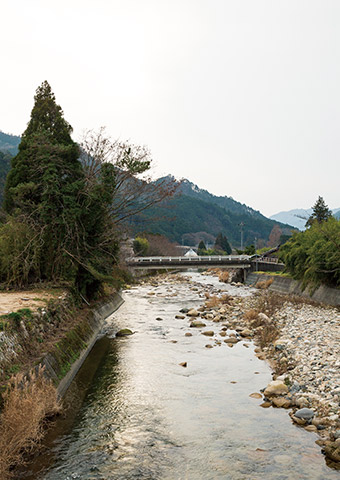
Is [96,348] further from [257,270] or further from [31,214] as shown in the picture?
[257,270]

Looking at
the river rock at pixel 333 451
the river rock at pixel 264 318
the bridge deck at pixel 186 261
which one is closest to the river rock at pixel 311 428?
the river rock at pixel 333 451

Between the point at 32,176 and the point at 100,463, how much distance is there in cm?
1613

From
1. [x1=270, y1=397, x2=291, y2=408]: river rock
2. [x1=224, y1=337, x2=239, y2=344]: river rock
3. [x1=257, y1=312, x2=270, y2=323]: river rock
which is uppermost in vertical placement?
[x1=257, y1=312, x2=270, y2=323]: river rock

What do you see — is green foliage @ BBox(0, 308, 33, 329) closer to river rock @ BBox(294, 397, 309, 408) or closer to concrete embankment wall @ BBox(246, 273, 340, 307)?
river rock @ BBox(294, 397, 309, 408)

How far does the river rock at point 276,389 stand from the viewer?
11969 millimetres

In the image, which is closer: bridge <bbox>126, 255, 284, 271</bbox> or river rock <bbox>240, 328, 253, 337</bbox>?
river rock <bbox>240, 328, 253, 337</bbox>

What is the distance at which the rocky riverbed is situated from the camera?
10023 mm

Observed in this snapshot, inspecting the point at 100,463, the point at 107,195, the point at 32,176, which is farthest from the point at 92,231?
the point at 100,463

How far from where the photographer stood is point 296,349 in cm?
1575

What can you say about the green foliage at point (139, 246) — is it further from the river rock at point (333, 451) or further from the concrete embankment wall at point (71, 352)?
the river rock at point (333, 451)

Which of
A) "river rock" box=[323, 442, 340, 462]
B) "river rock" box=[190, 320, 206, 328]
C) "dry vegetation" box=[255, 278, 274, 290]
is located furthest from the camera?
"dry vegetation" box=[255, 278, 274, 290]

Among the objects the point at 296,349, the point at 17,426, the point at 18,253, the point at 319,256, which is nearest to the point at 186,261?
the point at 319,256

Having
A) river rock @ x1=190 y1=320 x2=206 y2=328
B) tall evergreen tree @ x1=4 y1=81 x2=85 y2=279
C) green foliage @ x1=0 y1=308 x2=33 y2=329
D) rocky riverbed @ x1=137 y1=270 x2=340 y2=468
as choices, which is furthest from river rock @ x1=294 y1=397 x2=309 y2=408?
river rock @ x1=190 y1=320 x2=206 y2=328

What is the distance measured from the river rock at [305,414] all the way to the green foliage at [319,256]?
17.2m
